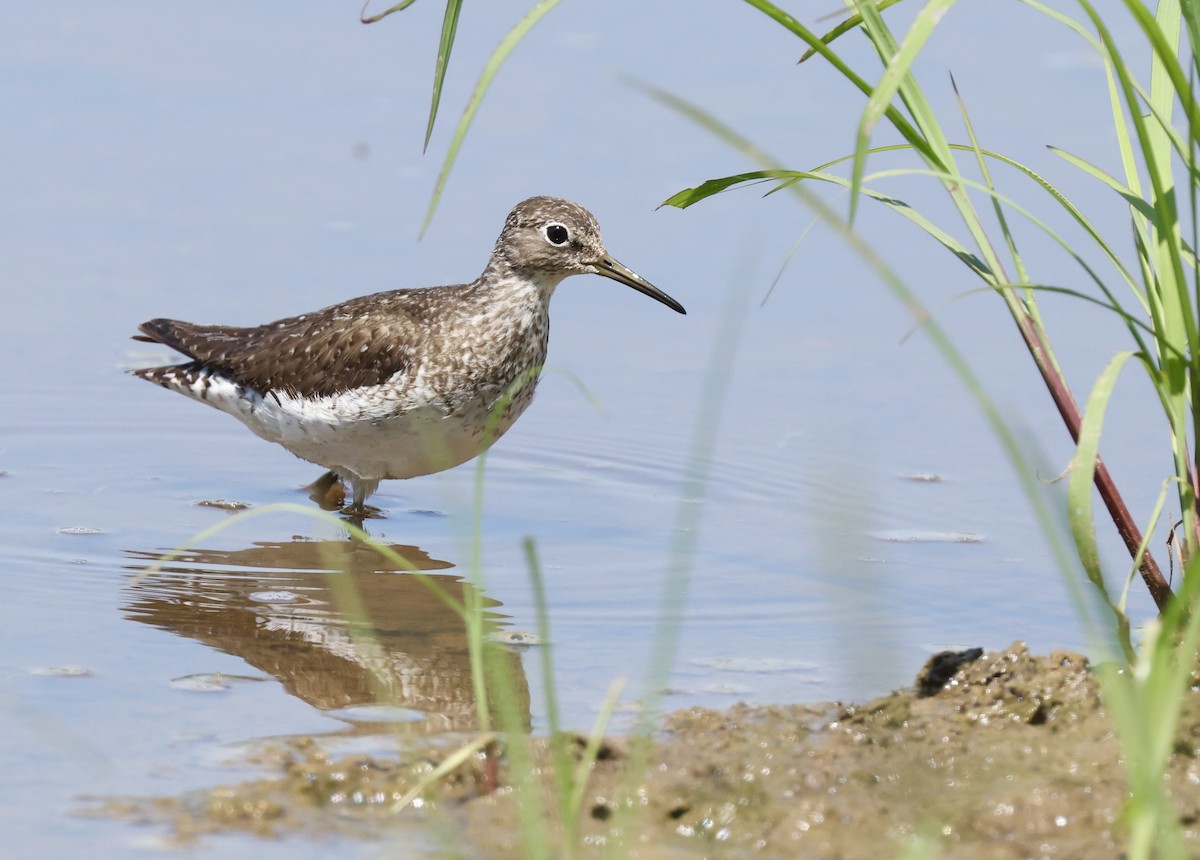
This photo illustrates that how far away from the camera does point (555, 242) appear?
25.1 feet

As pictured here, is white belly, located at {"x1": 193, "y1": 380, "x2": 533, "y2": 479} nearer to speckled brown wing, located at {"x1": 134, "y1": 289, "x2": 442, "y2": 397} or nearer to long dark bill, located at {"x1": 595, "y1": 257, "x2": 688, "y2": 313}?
speckled brown wing, located at {"x1": 134, "y1": 289, "x2": 442, "y2": 397}

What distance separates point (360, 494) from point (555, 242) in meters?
1.57

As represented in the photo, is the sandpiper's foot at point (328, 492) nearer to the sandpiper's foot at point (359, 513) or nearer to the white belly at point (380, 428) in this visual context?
the sandpiper's foot at point (359, 513)

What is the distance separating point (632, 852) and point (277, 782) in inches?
37.8

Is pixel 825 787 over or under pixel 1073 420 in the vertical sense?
under

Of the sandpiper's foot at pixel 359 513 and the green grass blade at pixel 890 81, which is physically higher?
the green grass blade at pixel 890 81

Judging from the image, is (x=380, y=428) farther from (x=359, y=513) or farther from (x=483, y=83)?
(x=483, y=83)

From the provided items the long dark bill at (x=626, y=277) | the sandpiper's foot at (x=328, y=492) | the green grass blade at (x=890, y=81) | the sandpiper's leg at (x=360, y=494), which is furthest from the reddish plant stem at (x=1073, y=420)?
the sandpiper's foot at (x=328, y=492)

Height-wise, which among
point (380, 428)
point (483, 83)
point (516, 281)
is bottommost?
point (380, 428)

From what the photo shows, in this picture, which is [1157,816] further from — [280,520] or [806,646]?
[280,520]

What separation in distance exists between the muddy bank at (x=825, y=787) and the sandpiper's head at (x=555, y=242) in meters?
3.73

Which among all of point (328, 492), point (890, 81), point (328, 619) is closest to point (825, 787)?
point (890, 81)

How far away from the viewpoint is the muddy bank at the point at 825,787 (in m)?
3.56

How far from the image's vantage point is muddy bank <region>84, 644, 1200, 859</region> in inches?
140
